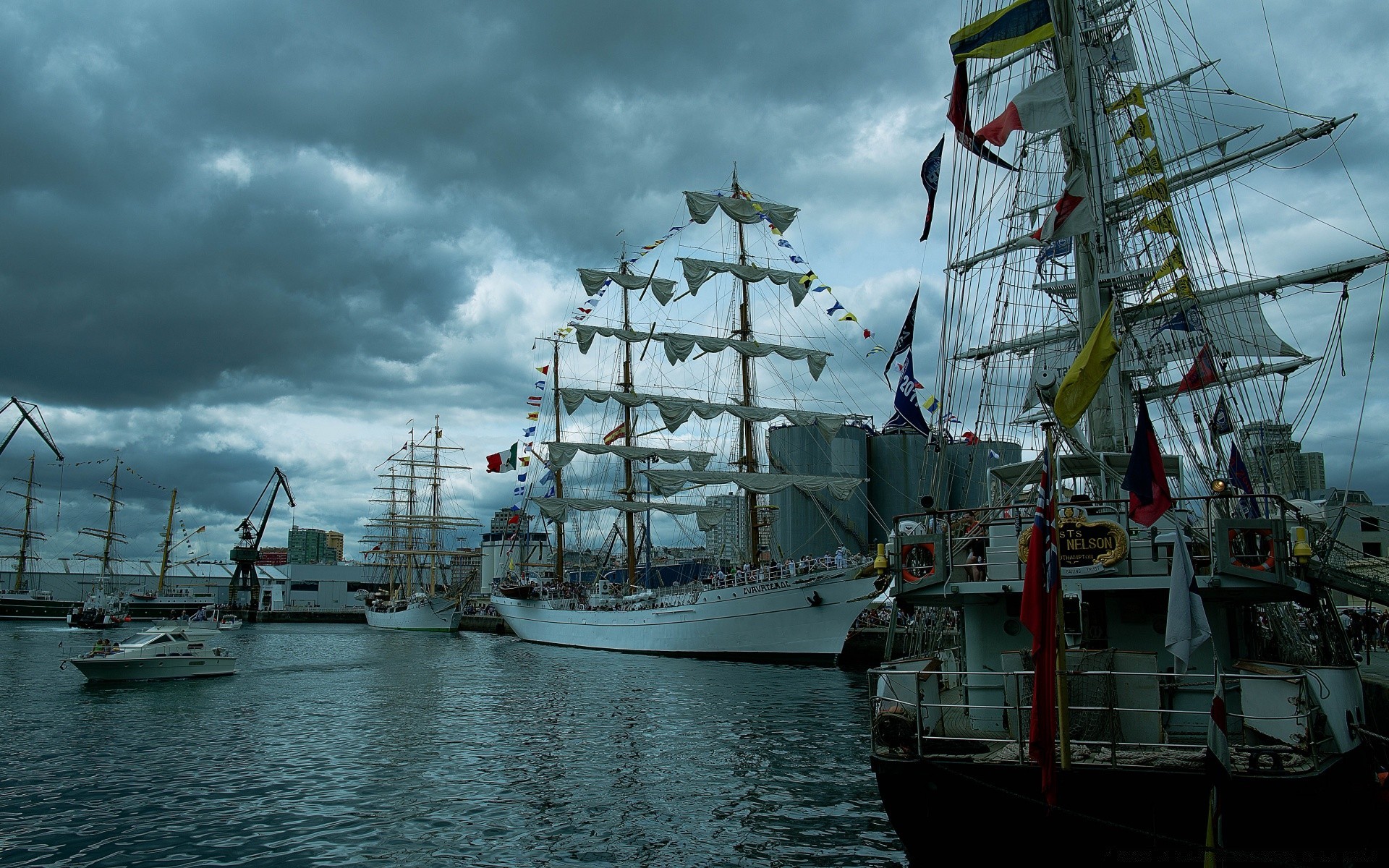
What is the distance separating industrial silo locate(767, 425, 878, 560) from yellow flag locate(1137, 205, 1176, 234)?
5067 cm

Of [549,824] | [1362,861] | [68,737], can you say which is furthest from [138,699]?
[1362,861]

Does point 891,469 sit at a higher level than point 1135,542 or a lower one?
higher

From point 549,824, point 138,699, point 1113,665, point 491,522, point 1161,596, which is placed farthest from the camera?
point 491,522

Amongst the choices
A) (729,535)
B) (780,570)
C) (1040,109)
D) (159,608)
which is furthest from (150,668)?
(159,608)

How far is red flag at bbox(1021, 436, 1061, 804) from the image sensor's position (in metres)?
9.06

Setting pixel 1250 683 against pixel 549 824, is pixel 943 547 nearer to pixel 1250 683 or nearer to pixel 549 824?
pixel 1250 683

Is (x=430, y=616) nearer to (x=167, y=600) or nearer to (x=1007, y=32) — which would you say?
(x=167, y=600)

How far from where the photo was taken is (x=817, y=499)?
257 feet

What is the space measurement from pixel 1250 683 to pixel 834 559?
35618mm

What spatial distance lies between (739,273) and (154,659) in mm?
36885

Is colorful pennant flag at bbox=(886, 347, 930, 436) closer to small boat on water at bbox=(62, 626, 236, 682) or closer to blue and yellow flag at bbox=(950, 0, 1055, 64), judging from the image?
blue and yellow flag at bbox=(950, 0, 1055, 64)

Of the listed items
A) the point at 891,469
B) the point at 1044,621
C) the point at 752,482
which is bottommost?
the point at 1044,621

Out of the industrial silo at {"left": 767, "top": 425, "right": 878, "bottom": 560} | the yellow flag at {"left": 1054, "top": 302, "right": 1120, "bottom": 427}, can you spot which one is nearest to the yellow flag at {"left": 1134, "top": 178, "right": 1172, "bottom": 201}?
the yellow flag at {"left": 1054, "top": 302, "right": 1120, "bottom": 427}

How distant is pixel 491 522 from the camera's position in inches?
6152
